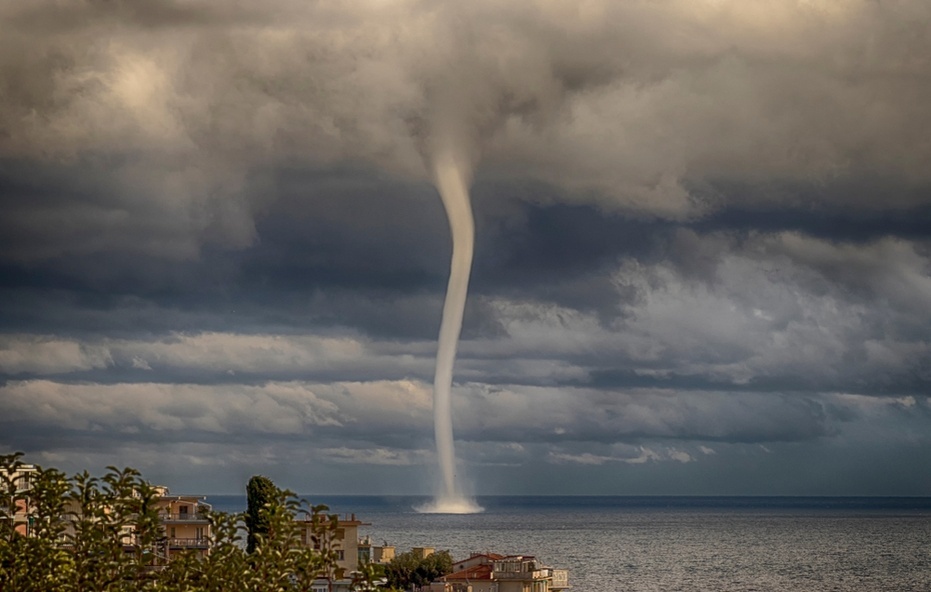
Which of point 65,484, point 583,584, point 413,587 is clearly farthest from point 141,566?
point 583,584

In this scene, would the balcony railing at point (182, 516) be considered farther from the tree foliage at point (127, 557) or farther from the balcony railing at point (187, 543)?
the tree foliage at point (127, 557)

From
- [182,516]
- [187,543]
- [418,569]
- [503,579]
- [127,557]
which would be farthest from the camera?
[418,569]

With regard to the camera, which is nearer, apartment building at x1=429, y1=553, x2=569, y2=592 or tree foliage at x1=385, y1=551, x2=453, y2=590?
apartment building at x1=429, y1=553, x2=569, y2=592

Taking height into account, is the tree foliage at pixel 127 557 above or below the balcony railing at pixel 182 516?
below

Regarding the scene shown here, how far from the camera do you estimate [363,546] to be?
12419 cm

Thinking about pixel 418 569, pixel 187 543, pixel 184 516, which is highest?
pixel 184 516

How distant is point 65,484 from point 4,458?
2.81 meters

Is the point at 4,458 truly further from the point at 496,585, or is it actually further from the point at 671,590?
the point at 671,590

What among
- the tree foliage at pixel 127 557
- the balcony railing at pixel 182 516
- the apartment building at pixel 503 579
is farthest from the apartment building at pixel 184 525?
the tree foliage at pixel 127 557

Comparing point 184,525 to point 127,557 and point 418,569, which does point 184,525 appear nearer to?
point 418,569

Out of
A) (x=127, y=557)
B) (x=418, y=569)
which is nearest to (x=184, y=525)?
(x=418, y=569)

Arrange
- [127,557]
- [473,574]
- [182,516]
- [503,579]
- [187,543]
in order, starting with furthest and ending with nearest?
[473,574] < [182,516] < [187,543] < [503,579] < [127,557]

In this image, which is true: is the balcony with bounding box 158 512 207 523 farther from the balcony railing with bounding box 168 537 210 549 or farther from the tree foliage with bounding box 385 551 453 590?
the tree foliage with bounding box 385 551 453 590

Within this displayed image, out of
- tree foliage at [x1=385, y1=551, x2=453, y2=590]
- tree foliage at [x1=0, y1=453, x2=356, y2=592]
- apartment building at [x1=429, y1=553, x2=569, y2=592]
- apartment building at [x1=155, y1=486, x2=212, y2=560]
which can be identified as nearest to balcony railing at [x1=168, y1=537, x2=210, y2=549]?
apartment building at [x1=155, y1=486, x2=212, y2=560]
